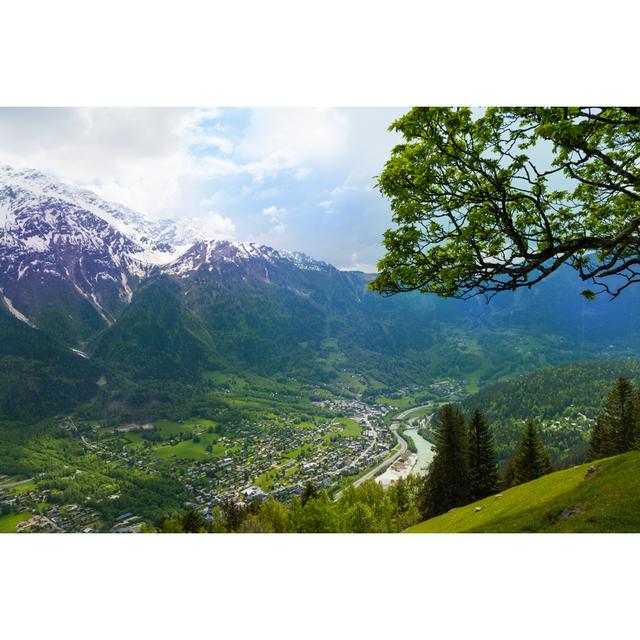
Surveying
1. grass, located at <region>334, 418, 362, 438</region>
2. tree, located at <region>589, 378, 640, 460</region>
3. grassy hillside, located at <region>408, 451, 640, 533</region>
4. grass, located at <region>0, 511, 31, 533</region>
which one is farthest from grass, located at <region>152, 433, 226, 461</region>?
grassy hillside, located at <region>408, 451, 640, 533</region>

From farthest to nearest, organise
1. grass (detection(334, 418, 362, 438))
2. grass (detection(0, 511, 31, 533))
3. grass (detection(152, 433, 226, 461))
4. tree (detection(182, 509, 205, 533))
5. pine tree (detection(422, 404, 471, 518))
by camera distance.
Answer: grass (detection(334, 418, 362, 438)) < grass (detection(152, 433, 226, 461)) < grass (detection(0, 511, 31, 533)) < tree (detection(182, 509, 205, 533)) < pine tree (detection(422, 404, 471, 518))

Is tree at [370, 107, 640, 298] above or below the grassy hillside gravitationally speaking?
above

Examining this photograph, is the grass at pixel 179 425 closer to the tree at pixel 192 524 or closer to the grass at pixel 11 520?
the grass at pixel 11 520

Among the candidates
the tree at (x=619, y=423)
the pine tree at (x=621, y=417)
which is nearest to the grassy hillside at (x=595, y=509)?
the tree at (x=619, y=423)

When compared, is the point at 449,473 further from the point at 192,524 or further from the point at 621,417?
the point at 192,524

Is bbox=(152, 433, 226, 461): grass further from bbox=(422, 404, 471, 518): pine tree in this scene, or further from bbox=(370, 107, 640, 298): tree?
bbox=(370, 107, 640, 298): tree

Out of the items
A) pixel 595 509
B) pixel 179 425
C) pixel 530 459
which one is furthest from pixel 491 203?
pixel 179 425
